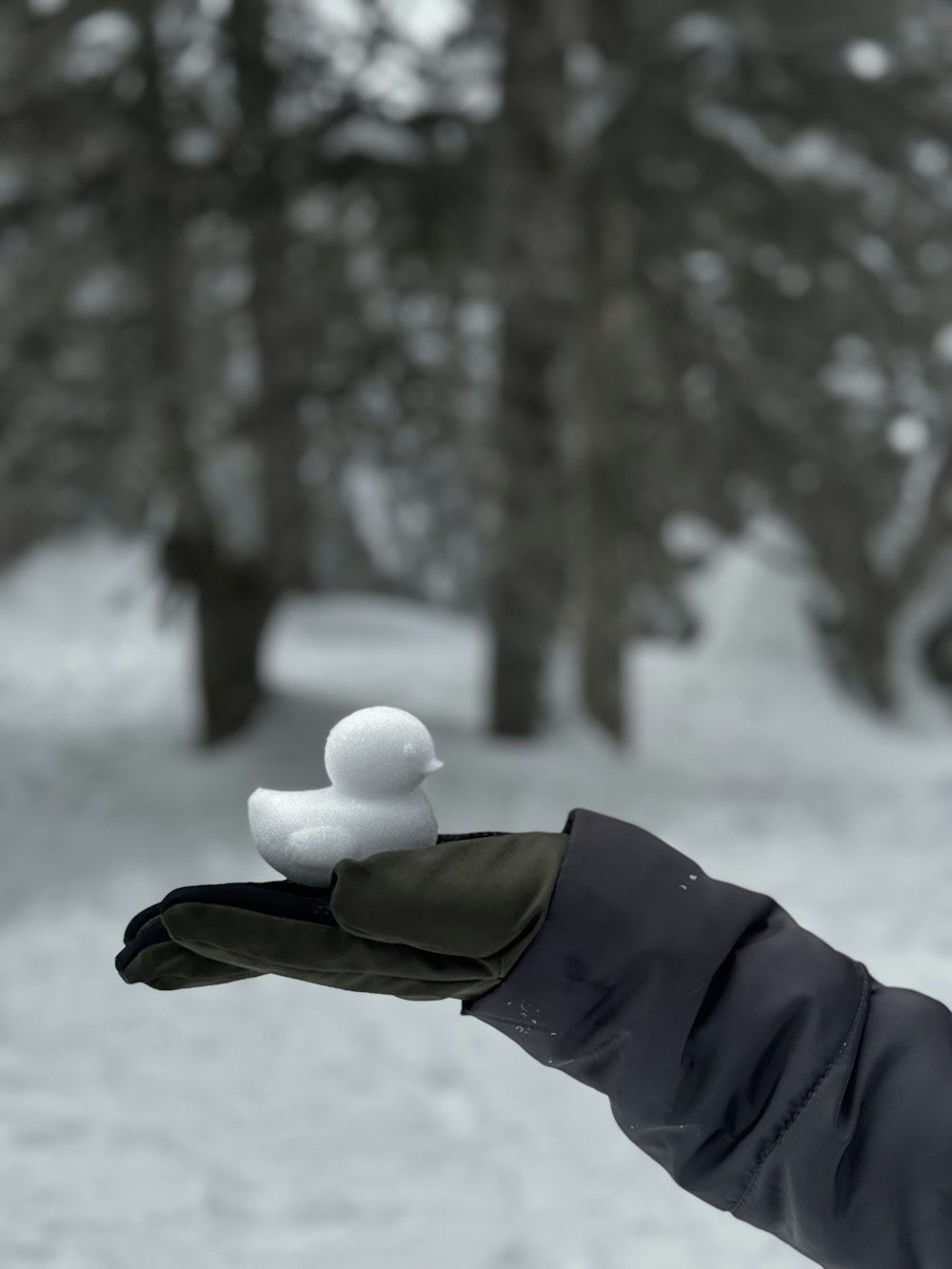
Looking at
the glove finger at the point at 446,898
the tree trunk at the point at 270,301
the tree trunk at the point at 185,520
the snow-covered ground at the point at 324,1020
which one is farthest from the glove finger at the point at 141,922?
the tree trunk at the point at 270,301

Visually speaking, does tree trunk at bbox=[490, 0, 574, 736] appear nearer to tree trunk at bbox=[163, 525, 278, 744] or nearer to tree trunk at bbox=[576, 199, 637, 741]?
tree trunk at bbox=[576, 199, 637, 741]

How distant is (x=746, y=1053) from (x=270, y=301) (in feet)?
20.4

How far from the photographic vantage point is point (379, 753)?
1.54m

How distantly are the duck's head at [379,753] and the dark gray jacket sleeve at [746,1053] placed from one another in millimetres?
240

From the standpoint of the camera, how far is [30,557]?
49.5 ft

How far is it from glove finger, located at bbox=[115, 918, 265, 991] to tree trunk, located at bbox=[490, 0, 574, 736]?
5.07m

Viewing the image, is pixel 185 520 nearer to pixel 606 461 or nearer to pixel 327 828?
pixel 606 461

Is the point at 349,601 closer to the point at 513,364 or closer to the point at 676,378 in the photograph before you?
the point at 676,378

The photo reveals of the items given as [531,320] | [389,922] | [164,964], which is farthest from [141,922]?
[531,320]

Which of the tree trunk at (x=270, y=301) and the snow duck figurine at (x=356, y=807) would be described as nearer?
the snow duck figurine at (x=356, y=807)

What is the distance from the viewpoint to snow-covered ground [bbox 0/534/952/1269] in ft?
9.84

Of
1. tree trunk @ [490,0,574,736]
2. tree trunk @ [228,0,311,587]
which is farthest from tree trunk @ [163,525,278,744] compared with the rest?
tree trunk @ [490,0,574,736]

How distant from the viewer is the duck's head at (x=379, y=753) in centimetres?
154

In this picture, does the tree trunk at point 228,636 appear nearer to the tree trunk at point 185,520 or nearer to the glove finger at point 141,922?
the tree trunk at point 185,520
